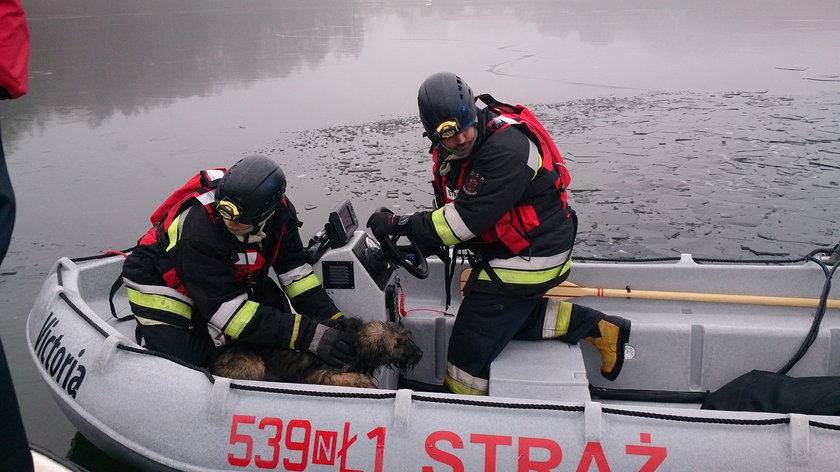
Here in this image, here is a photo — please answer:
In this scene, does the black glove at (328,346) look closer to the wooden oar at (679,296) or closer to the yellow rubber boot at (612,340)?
the wooden oar at (679,296)

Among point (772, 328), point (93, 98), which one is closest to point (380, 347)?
point (772, 328)

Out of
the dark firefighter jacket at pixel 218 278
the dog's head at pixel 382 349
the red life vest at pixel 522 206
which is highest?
the red life vest at pixel 522 206

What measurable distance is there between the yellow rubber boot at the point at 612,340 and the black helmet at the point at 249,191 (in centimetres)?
168

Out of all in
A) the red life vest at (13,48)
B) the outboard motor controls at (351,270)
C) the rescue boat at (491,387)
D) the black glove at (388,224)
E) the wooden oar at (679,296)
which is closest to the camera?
the red life vest at (13,48)

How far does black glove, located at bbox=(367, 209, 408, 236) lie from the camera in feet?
10.1

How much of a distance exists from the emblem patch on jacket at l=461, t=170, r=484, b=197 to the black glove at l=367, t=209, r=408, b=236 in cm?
36

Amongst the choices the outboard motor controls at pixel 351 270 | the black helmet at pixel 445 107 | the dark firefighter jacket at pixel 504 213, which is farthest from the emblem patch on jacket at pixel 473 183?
the outboard motor controls at pixel 351 270

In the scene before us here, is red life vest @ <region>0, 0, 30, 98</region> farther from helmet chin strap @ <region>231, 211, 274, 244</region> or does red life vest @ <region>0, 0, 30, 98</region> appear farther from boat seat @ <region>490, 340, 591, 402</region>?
boat seat @ <region>490, 340, 591, 402</region>

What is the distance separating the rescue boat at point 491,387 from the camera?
7.88ft

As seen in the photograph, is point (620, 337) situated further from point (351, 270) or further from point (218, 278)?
point (218, 278)

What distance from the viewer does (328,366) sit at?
9.43ft

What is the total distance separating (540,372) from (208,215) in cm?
161

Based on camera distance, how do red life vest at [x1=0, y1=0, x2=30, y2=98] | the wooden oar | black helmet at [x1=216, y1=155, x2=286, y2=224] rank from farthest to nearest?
the wooden oar, black helmet at [x1=216, y1=155, x2=286, y2=224], red life vest at [x1=0, y1=0, x2=30, y2=98]

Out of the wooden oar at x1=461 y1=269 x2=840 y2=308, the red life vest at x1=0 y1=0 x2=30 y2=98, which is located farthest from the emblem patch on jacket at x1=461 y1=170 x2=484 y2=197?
→ the red life vest at x1=0 y1=0 x2=30 y2=98
